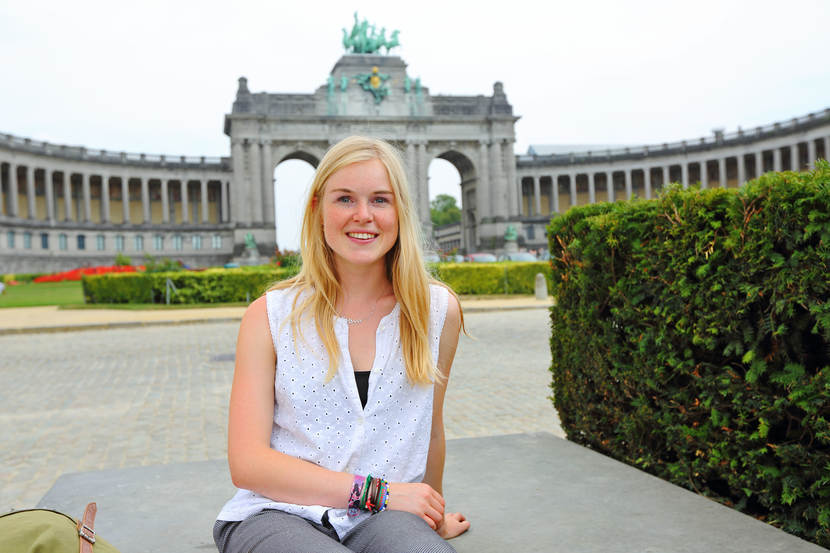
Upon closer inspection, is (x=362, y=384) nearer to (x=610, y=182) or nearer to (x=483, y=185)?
(x=483, y=185)

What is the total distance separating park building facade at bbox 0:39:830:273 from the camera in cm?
6725

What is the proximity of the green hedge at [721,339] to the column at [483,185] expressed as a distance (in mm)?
70484

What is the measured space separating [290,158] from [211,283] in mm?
45034

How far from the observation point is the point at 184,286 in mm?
31109

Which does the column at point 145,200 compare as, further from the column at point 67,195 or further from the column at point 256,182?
the column at point 256,182

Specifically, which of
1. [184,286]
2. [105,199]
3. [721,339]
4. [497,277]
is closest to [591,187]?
[497,277]

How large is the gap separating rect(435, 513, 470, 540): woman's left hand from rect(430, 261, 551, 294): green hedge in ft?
96.3

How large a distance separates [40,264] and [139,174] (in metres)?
14.3

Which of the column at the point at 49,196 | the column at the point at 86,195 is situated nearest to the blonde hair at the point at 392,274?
the column at the point at 49,196

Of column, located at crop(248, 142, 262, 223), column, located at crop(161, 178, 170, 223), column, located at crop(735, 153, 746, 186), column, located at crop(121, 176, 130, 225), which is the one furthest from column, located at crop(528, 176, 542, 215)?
column, located at crop(121, 176, 130, 225)

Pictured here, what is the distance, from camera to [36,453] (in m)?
6.99

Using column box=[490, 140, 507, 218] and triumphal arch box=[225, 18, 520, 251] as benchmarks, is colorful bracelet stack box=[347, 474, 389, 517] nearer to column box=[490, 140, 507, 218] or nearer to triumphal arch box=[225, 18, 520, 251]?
triumphal arch box=[225, 18, 520, 251]

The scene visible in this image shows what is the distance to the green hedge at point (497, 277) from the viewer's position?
33.1m

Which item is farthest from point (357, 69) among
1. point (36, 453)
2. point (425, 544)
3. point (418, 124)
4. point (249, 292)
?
point (425, 544)
